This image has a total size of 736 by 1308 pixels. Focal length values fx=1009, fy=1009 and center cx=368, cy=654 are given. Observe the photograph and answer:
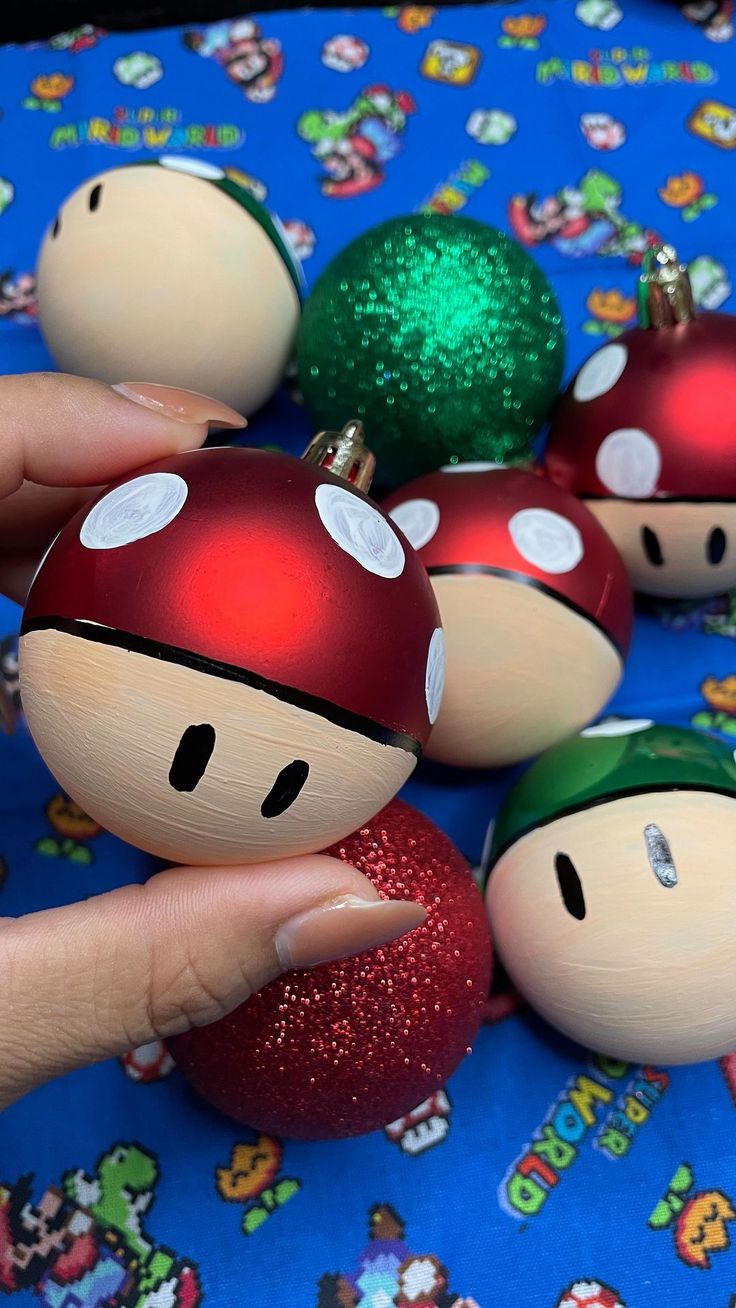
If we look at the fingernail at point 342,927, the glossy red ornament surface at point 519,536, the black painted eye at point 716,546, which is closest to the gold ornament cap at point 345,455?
the glossy red ornament surface at point 519,536

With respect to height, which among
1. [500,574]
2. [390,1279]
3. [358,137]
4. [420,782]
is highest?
[358,137]

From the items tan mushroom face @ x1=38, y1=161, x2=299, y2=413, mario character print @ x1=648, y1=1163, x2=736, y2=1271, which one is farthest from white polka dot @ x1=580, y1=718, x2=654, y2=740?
tan mushroom face @ x1=38, y1=161, x2=299, y2=413

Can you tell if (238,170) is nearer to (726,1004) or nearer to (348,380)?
(348,380)

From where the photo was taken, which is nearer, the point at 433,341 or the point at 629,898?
the point at 629,898

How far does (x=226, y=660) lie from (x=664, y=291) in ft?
2.06

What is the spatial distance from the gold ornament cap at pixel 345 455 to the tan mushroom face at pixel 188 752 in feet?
0.66

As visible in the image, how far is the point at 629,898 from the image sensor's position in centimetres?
71

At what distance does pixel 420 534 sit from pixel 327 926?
395 mm

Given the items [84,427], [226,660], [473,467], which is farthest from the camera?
[473,467]

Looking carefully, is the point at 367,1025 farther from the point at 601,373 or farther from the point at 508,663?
the point at 601,373

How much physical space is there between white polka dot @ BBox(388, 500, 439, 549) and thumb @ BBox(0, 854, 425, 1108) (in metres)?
0.35

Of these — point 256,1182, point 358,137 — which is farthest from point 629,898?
point 358,137

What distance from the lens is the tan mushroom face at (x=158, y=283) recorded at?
3.01 ft

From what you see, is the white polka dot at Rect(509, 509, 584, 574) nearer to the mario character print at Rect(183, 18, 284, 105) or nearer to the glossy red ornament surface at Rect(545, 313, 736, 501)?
the glossy red ornament surface at Rect(545, 313, 736, 501)
